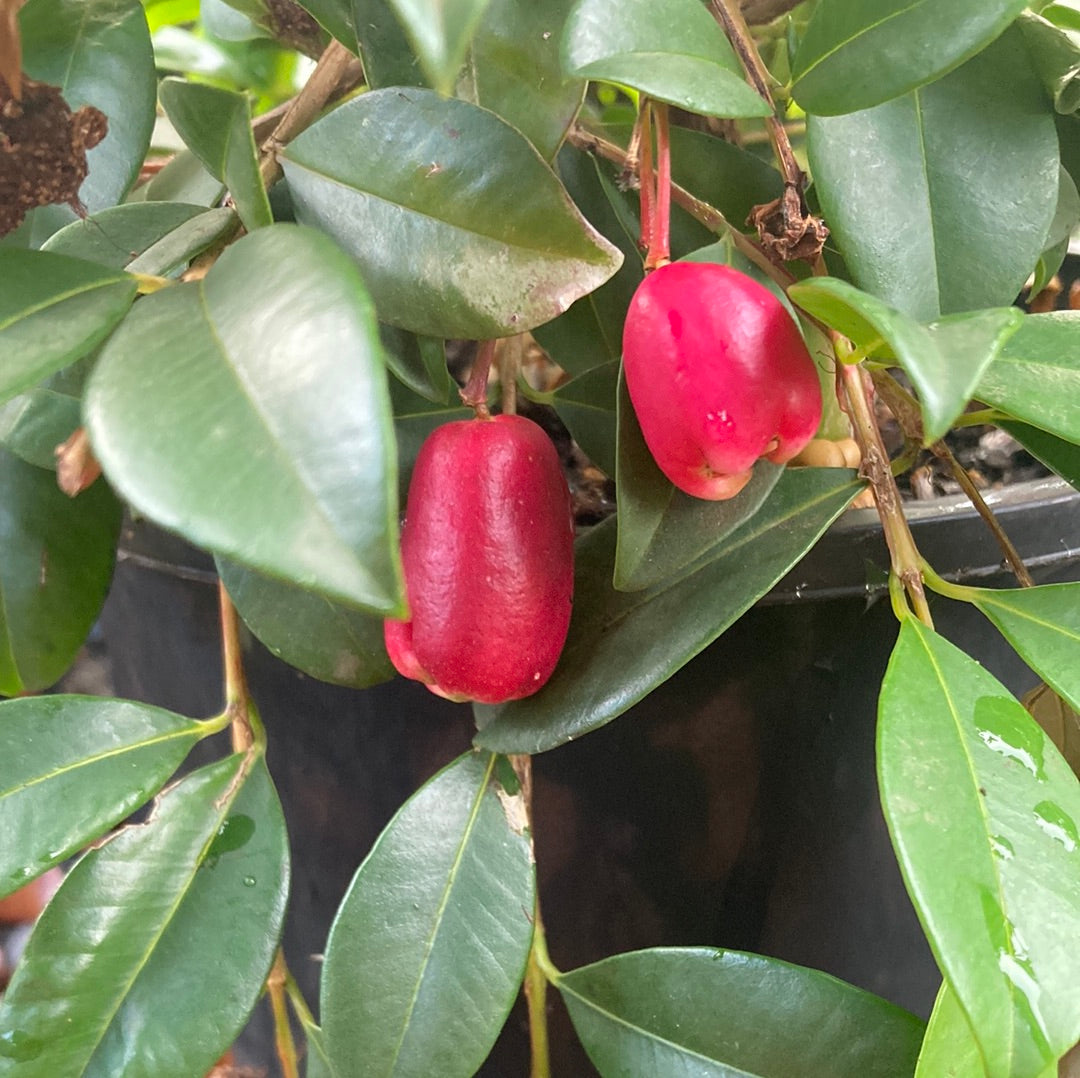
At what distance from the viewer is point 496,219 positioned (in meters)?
0.30

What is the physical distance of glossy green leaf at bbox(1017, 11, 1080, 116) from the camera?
1.17 ft

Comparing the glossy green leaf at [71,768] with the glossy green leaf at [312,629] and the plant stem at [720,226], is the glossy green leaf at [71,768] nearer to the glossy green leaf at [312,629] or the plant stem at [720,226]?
the glossy green leaf at [312,629]

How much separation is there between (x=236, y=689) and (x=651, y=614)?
8.6 inches

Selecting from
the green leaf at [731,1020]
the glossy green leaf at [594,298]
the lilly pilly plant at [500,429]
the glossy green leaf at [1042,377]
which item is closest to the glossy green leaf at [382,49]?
the lilly pilly plant at [500,429]

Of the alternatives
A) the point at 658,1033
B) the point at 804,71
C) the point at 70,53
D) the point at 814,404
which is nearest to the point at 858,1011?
the point at 658,1033

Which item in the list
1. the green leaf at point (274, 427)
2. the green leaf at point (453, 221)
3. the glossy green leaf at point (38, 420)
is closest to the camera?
the green leaf at point (274, 427)

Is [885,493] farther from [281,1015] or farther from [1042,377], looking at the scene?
[281,1015]

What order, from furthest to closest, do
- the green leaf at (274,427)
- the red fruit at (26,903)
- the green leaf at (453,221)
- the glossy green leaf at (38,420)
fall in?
the red fruit at (26,903) < the glossy green leaf at (38,420) < the green leaf at (453,221) < the green leaf at (274,427)

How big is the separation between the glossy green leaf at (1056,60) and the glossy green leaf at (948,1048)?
0.33 m

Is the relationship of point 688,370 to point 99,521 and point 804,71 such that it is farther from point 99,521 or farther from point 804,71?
point 99,521

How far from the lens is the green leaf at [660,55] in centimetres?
27

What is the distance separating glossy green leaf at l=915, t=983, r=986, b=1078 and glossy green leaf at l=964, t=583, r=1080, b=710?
0.38 ft

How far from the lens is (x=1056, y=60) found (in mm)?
363

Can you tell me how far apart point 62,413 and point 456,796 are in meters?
0.23
